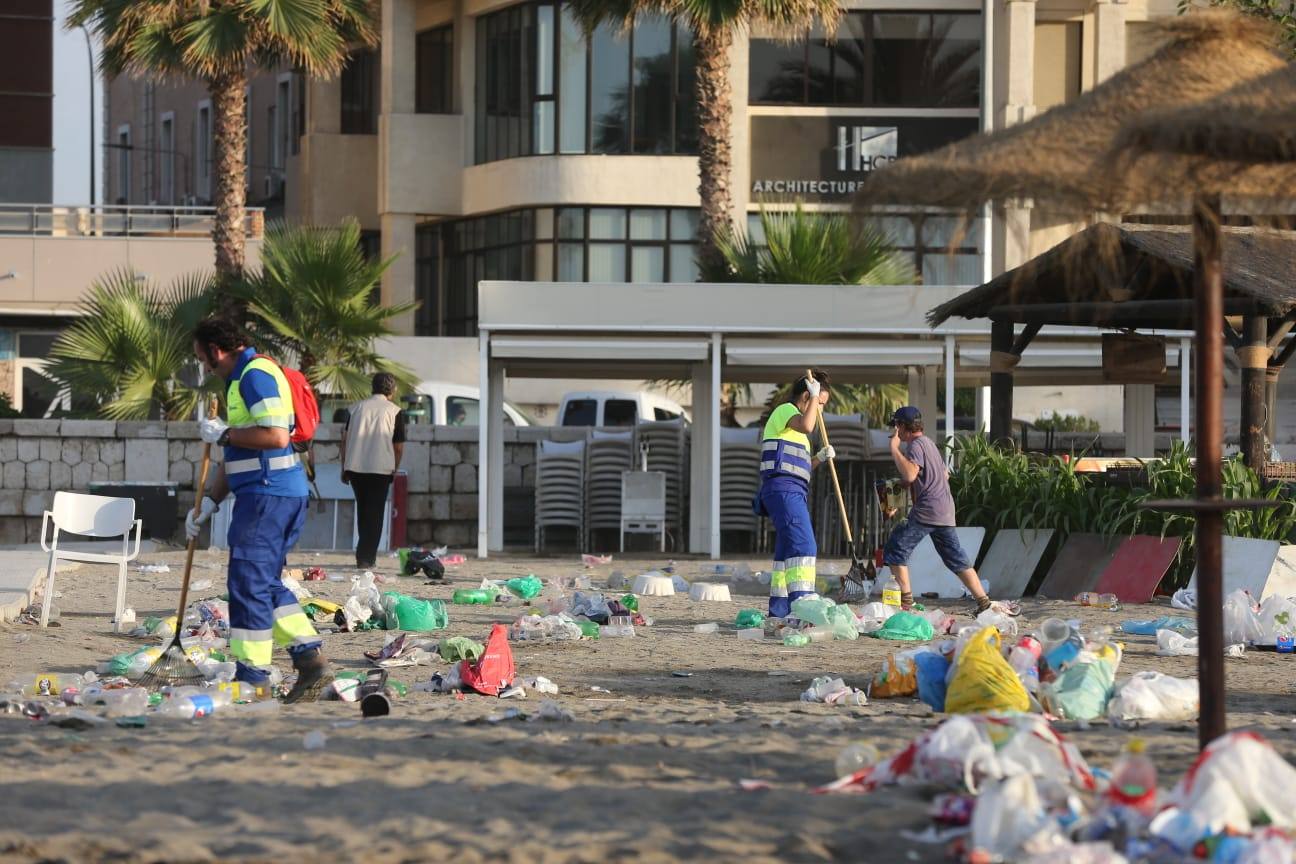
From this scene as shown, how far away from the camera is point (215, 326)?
9.09 m

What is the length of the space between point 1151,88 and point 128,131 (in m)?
49.2

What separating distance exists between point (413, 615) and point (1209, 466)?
705cm

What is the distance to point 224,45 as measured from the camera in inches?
1024

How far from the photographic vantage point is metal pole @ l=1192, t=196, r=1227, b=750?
643 cm

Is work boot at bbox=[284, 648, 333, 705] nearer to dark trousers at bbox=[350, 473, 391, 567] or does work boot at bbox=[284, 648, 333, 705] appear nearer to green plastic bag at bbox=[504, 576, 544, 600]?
green plastic bag at bbox=[504, 576, 544, 600]

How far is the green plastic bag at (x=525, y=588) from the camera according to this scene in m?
15.1

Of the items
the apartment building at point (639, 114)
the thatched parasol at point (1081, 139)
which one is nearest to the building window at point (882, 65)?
the apartment building at point (639, 114)

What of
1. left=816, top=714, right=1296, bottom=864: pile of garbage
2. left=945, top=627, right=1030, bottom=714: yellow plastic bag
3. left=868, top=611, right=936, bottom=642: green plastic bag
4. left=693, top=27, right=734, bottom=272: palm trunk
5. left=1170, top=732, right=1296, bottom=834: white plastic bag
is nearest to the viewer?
left=816, top=714, right=1296, bottom=864: pile of garbage

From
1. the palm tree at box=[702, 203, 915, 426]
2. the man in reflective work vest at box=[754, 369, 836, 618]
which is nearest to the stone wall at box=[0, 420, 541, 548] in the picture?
the palm tree at box=[702, 203, 915, 426]

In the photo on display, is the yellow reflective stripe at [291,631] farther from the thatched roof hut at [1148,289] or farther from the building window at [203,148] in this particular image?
the building window at [203,148]

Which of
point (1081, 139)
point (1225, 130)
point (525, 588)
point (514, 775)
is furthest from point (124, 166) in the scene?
point (1225, 130)

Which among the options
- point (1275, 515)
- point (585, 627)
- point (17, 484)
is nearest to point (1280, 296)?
point (1275, 515)

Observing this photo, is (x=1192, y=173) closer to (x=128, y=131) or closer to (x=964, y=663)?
(x=964, y=663)

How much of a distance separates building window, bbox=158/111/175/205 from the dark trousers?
107 ft
